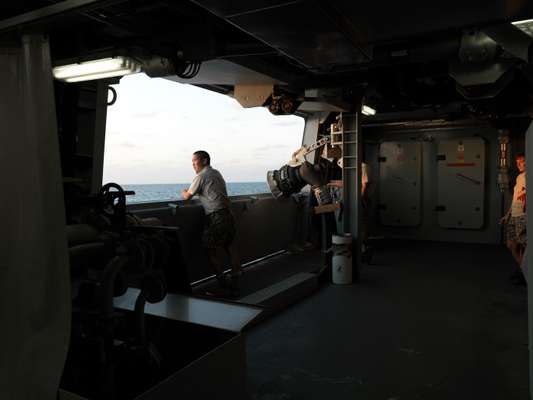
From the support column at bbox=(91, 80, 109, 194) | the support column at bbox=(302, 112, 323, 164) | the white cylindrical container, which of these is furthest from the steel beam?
the support column at bbox=(302, 112, 323, 164)

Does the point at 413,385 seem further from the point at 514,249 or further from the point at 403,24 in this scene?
the point at 514,249

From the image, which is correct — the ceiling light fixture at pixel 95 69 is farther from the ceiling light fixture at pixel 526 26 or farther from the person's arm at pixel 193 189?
the ceiling light fixture at pixel 526 26

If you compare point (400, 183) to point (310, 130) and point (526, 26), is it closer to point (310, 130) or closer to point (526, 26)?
point (310, 130)

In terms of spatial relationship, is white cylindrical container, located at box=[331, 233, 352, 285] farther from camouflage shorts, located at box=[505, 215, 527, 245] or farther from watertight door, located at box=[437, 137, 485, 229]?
watertight door, located at box=[437, 137, 485, 229]

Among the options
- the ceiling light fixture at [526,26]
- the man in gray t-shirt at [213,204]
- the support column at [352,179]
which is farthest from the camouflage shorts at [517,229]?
the man in gray t-shirt at [213,204]

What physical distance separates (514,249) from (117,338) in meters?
5.23

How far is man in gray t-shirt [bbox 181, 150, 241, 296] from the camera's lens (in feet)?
19.0

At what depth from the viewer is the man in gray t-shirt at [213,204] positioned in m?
5.79

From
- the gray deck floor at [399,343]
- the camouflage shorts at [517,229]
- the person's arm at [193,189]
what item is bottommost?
the gray deck floor at [399,343]

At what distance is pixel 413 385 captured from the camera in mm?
3408

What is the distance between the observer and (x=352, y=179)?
680cm

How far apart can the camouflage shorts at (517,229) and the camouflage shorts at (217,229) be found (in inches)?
145

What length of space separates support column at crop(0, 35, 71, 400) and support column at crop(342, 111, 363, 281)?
5.18 meters

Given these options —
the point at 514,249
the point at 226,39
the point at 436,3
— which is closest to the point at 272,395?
the point at 436,3
